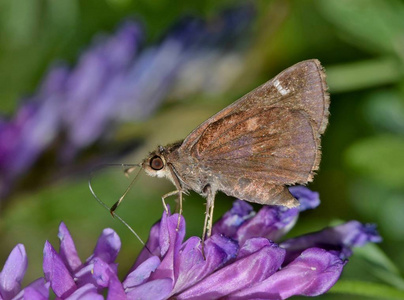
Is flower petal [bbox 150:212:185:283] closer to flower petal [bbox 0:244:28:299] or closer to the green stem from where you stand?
flower petal [bbox 0:244:28:299]

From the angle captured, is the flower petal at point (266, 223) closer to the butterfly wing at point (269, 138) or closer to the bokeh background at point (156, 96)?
the butterfly wing at point (269, 138)

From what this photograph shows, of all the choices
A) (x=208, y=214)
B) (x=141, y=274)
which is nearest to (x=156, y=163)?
(x=208, y=214)

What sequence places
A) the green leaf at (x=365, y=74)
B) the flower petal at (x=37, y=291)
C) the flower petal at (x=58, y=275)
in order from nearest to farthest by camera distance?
the flower petal at (x=37, y=291)
the flower petal at (x=58, y=275)
the green leaf at (x=365, y=74)

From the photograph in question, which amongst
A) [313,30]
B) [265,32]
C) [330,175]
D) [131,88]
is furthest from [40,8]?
[330,175]

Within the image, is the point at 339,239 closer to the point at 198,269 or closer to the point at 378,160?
the point at 198,269

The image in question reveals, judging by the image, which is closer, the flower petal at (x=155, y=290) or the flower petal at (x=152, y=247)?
the flower petal at (x=155, y=290)

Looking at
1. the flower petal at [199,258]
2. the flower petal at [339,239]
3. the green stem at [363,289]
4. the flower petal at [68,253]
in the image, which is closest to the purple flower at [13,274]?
the flower petal at [68,253]

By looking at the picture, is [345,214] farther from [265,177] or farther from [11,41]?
[11,41]

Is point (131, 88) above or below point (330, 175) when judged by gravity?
above
